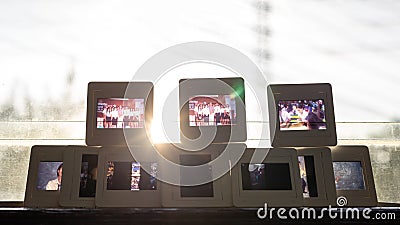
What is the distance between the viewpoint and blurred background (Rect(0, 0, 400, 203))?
1.99 m

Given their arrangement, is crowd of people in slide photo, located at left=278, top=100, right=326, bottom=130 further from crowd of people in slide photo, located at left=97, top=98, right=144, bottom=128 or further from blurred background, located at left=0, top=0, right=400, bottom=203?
crowd of people in slide photo, located at left=97, top=98, right=144, bottom=128

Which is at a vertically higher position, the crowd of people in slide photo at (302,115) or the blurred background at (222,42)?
the blurred background at (222,42)

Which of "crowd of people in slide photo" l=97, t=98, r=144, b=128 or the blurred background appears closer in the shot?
"crowd of people in slide photo" l=97, t=98, r=144, b=128

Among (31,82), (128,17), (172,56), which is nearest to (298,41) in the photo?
(172,56)

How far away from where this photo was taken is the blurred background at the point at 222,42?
6.51 feet

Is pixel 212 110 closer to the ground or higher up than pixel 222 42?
closer to the ground

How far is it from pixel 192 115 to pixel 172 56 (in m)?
0.43

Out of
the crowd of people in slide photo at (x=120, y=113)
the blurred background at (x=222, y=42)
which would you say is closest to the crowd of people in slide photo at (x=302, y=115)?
the blurred background at (x=222, y=42)

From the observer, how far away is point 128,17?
2.07m

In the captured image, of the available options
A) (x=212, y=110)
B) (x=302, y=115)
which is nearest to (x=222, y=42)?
(x=212, y=110)

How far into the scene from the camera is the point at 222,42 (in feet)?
6.74

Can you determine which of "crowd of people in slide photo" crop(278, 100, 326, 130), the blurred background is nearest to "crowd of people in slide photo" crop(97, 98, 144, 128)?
the blurred background

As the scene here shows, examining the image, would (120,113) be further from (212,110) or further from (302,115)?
(302,115)

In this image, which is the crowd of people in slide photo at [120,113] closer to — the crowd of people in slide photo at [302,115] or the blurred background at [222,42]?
the blurred background at [222,42]
